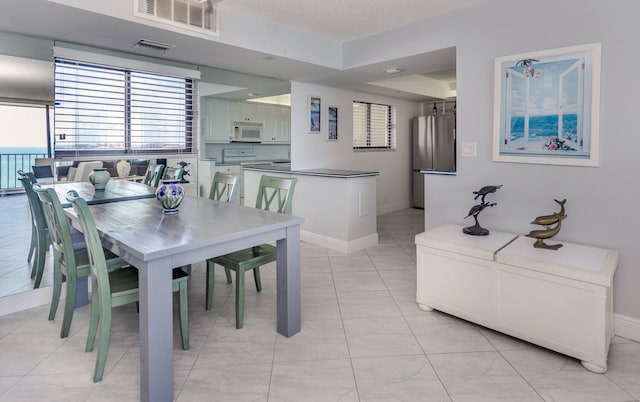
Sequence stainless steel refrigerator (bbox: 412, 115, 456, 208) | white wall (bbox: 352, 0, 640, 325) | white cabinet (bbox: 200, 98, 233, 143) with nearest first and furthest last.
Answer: white wall (bbox: 352, 0, 640, 325), white cabinet (bbox: 200, 98, 233, 143), stainless steel refrigerator (bbox: 412, 115, 456, 208)

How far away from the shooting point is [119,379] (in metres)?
1.92

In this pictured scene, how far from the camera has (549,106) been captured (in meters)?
2.61

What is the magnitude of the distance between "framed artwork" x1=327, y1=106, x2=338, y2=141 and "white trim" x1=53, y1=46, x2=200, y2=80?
202 cm

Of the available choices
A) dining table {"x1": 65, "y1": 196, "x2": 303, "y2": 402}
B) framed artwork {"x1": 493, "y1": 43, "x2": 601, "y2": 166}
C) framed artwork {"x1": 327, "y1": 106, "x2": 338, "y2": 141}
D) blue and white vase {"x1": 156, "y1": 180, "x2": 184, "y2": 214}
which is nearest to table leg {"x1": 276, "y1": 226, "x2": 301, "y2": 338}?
dining table {"x1": 65, "y1": 196, "x2": 303, "y2": 402}

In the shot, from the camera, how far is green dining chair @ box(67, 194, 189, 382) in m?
1.80

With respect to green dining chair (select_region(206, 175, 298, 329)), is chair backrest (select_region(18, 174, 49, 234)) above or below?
above

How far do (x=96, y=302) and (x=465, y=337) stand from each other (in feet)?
7.02

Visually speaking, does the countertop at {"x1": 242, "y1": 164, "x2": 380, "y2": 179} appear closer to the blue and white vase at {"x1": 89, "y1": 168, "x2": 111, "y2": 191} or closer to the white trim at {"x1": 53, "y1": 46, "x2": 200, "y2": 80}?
the white trim at {"x1": 53, "y1": 46, "x2": 200, "y2": 80}

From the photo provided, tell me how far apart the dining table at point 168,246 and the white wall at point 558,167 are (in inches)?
64.3

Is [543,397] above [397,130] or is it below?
below

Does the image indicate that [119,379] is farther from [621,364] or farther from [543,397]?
[621,364]

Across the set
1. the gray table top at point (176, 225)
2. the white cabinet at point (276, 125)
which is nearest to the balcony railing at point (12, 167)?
the gray table top at point (176, 225)

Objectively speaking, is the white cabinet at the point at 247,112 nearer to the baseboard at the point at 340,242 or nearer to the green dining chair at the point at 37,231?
the baseboard at the point at 340,242

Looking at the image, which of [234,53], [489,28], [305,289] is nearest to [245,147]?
[234,53]
